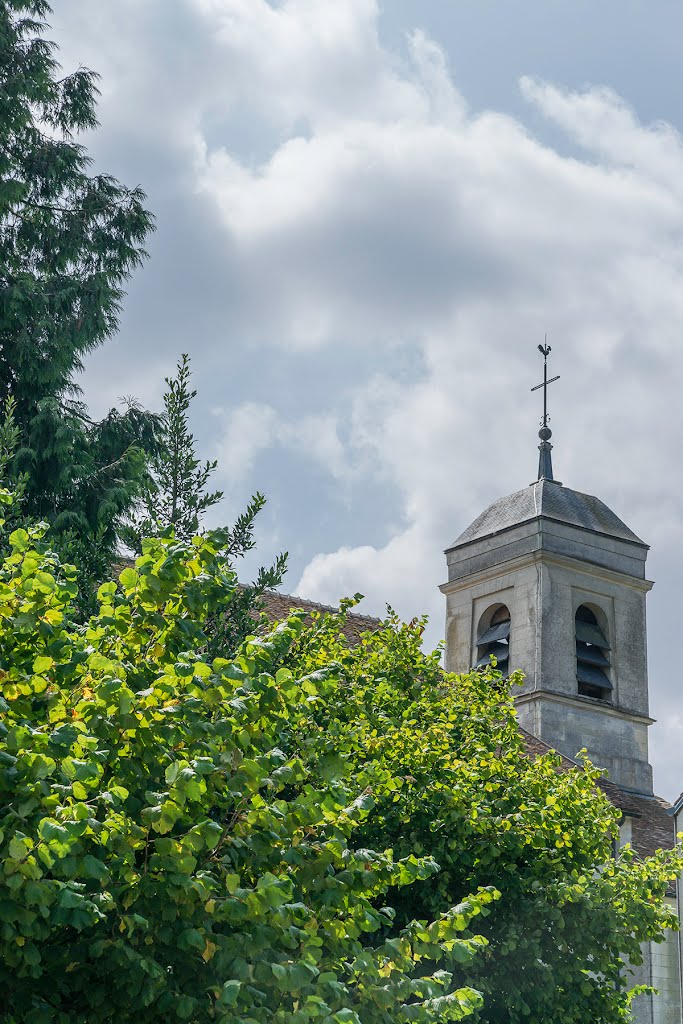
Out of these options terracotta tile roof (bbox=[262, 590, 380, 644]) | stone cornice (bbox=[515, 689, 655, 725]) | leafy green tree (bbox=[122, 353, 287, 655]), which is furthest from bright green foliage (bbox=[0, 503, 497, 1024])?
stone cornice (bbox=[515, 689, 655, 725])

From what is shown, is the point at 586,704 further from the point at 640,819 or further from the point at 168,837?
the point at 168,837

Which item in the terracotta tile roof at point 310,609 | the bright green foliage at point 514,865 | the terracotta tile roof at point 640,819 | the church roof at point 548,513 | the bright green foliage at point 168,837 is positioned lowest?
the bright green foliage at point 168,837

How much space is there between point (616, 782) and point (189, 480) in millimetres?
21392

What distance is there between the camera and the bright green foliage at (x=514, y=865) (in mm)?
14516

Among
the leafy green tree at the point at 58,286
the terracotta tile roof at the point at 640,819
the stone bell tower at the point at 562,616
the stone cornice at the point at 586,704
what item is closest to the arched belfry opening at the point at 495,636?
the stone bell tower at the point at 562,616

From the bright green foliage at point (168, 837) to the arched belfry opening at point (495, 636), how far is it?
2594 cm

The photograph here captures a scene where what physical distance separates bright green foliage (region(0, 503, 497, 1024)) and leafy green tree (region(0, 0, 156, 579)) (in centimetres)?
846

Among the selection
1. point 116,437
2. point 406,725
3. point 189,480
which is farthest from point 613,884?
point 116,437

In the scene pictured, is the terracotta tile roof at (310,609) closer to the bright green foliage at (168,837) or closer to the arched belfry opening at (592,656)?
the arched belfry opening at (592,656)

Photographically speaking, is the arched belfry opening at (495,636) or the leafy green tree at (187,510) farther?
the arched belfry opening at (495,636)

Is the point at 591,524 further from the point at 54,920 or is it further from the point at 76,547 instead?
the point at 54,920

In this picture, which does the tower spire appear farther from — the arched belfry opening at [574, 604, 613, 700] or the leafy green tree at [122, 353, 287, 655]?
the leafy green tree at [122, 353, 287, 655]

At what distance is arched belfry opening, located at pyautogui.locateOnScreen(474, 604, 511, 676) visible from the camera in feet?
113

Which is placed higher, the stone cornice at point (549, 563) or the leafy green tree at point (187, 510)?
the stone cornice at point (549, 563)
